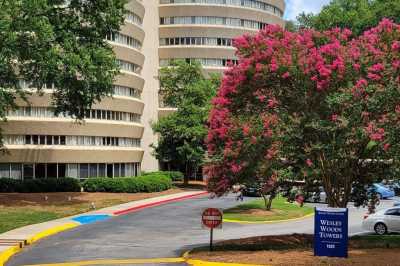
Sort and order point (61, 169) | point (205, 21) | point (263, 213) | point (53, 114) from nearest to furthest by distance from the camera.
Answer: point (263, 213)
point (53, 114)
point (61, 169)
point (205, 21)

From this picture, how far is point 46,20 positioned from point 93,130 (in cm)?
2002

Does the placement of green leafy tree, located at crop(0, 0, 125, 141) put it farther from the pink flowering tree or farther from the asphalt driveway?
the pink flowering tree

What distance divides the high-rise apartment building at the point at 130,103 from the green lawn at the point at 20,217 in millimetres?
10881

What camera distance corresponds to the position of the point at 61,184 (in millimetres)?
47781

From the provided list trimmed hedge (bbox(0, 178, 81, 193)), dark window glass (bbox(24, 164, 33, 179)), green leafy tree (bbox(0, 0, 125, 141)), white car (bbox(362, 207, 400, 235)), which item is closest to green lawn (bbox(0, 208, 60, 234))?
green leafy tree (bbox(0, 0, 125, 141))

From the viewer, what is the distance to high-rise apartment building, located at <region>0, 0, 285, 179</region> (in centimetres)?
5262

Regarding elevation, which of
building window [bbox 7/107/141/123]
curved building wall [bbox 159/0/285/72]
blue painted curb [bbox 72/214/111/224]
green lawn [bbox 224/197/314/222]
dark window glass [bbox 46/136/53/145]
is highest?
curved building wall [bbox 159/0/285/72]

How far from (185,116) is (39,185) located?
1863 centimetres

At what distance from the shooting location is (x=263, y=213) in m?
35.9

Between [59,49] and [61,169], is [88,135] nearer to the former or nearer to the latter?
[61,169]

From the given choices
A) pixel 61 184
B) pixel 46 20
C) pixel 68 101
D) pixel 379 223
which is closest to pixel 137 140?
pixel 61 184

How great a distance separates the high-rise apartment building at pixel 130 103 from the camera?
52625 mm

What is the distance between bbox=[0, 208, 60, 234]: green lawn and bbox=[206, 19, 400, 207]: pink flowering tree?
45.6ft

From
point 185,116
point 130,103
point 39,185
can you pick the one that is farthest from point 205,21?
point 39,185
